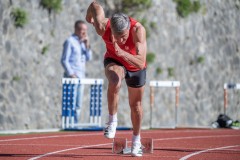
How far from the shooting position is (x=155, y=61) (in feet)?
86.1

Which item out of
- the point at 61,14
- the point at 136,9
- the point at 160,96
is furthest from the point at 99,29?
the point at 160,96

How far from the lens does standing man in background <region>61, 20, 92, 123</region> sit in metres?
18.8

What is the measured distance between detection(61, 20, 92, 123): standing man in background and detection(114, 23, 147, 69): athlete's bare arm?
662 centimetres

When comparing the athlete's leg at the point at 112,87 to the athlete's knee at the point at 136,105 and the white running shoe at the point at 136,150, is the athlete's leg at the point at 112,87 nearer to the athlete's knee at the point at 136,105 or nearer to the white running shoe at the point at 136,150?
the athlete's knee at the point at 136,105

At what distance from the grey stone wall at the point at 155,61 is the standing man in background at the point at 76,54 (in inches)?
74.6

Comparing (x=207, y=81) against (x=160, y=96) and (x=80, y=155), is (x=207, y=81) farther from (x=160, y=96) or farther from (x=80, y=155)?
(x=80, y=155)

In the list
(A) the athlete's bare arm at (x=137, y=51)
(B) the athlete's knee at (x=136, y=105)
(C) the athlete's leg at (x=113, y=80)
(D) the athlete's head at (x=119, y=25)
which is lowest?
(B) the athlete's knee at (x=136, y=105)

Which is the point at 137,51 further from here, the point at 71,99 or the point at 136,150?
the point at 71,99

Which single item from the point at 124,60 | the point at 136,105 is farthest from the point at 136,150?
the point at 124,60

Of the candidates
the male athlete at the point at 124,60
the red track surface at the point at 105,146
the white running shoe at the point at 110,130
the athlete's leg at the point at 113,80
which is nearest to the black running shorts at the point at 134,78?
the male athlete at the point at 124,60

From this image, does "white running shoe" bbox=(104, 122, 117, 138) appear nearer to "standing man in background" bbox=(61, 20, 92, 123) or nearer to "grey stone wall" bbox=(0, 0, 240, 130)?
"standing man in background" bbox=(61, 20, 92, 123)

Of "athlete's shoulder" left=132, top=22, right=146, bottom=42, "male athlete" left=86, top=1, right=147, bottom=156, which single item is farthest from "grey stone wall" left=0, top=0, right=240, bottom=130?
"athlete's shoulder" left=132, top=22, right=146, bottom=42

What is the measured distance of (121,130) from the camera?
63.4 feet

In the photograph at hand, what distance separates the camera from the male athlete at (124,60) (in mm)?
11898
